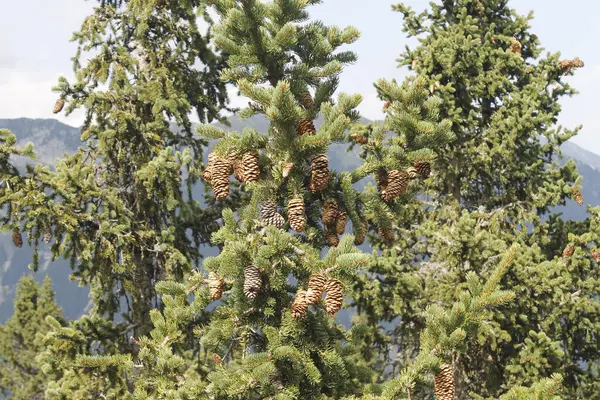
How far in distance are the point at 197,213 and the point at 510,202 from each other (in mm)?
6779

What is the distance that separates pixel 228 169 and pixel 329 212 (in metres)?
0.91

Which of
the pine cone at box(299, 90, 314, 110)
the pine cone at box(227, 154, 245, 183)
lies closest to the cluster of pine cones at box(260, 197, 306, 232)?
the pine cone at box(227, 154, 245, 183)

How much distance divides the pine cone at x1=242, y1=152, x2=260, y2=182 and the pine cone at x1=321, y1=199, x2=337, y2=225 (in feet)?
2.08

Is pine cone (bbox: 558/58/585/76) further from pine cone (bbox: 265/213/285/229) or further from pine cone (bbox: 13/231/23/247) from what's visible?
pine cone (bbox: 13/231/23/247)

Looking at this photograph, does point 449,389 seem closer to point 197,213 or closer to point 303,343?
point 303,343

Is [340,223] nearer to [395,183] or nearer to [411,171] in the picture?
[395,183]

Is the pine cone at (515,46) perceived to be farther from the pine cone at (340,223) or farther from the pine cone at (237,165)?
the pine cone at (237,165)

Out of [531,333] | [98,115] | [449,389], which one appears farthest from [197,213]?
[449,389]

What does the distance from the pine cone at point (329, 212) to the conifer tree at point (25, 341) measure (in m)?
27.1

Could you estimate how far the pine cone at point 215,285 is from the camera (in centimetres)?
436

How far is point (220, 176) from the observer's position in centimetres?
458

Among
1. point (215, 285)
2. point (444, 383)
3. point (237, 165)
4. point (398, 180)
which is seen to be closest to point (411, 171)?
point (398, 180)

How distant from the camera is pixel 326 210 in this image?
4.67 m

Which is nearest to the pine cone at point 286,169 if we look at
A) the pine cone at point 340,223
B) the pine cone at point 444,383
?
the pine cone at point 340,223
